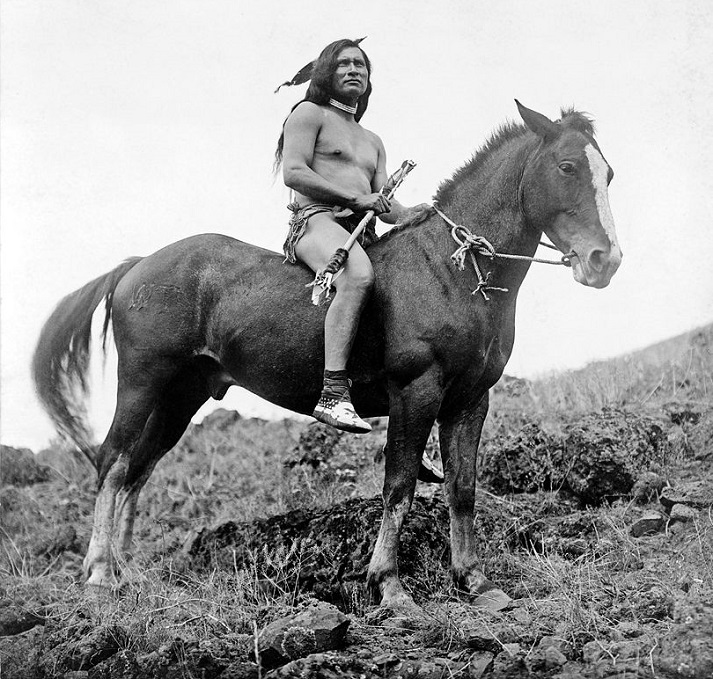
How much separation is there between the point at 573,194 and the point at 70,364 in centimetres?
395

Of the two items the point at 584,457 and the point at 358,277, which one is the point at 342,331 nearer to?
the point at 358,277

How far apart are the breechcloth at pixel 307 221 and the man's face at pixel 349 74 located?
0.76 meters

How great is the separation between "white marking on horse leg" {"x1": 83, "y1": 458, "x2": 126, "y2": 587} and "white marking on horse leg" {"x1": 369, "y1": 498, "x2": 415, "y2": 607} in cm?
195

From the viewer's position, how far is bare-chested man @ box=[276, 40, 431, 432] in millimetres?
5789

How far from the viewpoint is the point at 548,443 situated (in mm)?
7957

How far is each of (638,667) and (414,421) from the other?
1.98 meters

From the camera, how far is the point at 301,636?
4.70 metres

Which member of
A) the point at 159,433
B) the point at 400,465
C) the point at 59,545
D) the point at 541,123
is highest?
the point at 541,123

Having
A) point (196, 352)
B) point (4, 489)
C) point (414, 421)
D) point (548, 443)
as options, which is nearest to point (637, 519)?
point (548, 443)

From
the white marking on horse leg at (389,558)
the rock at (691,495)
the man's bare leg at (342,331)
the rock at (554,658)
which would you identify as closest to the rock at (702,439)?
the rock at (691,495)

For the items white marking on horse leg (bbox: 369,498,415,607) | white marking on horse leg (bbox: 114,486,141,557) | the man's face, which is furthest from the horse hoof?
the man's face

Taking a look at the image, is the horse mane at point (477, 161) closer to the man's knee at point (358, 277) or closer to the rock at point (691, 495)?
the man's knee at point (358, 277)

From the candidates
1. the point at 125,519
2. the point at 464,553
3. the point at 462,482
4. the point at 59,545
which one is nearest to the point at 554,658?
the point at 464,553

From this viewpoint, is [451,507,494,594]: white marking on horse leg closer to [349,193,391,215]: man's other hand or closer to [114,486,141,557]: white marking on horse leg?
[349,193,391,215]: man's other hand
